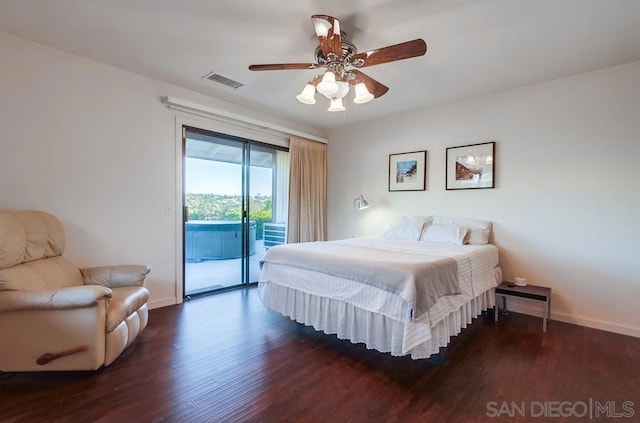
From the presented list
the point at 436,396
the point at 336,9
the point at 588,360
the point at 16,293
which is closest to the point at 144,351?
the point at 16,293

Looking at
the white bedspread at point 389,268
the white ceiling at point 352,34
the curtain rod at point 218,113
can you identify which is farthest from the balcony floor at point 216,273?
the white ceiling at point 352,34

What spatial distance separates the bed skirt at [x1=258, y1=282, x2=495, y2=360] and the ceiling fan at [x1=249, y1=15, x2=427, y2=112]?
1.68 meters

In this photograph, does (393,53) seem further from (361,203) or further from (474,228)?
(361,203)

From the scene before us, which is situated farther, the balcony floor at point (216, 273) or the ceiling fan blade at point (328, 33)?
the balcony floor at point (216, 273)

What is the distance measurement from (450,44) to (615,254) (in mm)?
2509

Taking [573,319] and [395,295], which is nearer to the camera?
[395,295]

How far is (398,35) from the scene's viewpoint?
2359 millimetres

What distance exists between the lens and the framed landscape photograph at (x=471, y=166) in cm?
351

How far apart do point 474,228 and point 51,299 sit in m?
3.86

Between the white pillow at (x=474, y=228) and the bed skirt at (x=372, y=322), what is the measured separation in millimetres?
576

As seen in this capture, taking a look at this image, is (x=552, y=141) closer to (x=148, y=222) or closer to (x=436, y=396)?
(x=436, y=396)

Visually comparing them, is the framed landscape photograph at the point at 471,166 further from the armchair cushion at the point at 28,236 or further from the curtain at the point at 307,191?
the armchair cushion at the point at 28,236

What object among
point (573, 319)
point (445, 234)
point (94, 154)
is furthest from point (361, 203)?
point (94, 154)

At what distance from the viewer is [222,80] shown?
128 inches
